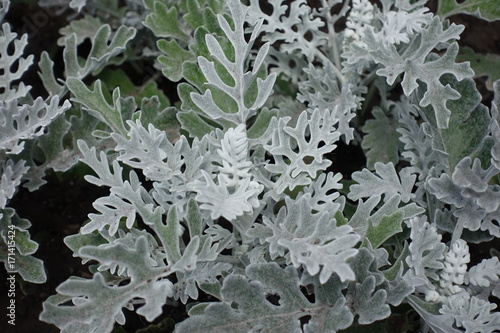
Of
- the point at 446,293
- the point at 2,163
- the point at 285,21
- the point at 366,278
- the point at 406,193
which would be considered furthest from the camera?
the point at 285,21

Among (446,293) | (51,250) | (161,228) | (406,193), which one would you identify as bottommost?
(51,250)

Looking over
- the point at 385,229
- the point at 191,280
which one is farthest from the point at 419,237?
the point at 191,280

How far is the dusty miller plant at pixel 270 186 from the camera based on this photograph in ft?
3.55

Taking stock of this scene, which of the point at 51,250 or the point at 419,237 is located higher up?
the point at 419,237

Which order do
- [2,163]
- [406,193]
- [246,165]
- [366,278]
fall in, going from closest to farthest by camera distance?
[366,278] < [246,165] < [406,193] < [2,163]

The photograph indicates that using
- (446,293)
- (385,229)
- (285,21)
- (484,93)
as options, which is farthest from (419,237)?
(484,93)

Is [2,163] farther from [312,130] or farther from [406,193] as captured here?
[406,193]

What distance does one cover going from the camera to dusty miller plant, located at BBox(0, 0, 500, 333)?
1.08 meters

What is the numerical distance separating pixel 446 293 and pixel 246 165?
1.83 feet

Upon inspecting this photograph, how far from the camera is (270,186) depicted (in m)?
1.32

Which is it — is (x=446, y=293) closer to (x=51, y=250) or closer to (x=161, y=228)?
(x=161, y=228)

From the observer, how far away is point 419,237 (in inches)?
48.0

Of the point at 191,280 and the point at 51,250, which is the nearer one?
the point at 191,280

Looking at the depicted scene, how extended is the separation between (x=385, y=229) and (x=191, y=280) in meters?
0.45
